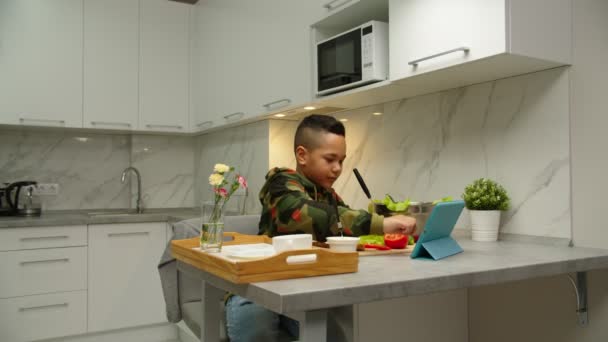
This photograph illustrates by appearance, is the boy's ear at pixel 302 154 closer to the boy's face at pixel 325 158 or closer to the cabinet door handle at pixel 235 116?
the boy's face at pixel 325 158

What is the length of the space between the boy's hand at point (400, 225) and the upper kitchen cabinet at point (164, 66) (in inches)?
92.4

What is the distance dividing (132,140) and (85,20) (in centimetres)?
86

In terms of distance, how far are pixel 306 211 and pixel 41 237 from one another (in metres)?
2.04

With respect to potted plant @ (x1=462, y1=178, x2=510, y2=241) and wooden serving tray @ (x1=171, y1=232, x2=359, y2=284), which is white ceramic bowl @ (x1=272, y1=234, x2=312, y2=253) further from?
potted plant @ (x1=462, y1=178, x2=510, y2=241)

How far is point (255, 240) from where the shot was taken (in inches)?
56.1

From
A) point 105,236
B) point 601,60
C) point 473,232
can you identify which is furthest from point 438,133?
point 105,236

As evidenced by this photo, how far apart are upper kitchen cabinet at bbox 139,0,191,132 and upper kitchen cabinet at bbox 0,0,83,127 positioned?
395 millimetres

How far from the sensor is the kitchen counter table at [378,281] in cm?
88

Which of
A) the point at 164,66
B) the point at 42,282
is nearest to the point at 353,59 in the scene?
the point at 164,66

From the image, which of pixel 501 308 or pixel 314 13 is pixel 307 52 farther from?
pixel 501 308

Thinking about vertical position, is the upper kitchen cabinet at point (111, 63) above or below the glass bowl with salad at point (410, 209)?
above

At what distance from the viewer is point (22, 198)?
3.31 m

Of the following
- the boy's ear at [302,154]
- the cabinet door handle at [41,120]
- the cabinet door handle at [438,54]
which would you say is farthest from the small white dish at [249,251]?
the cabinet door handle at [41,120]

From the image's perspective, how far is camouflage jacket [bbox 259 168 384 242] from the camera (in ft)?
4.79
